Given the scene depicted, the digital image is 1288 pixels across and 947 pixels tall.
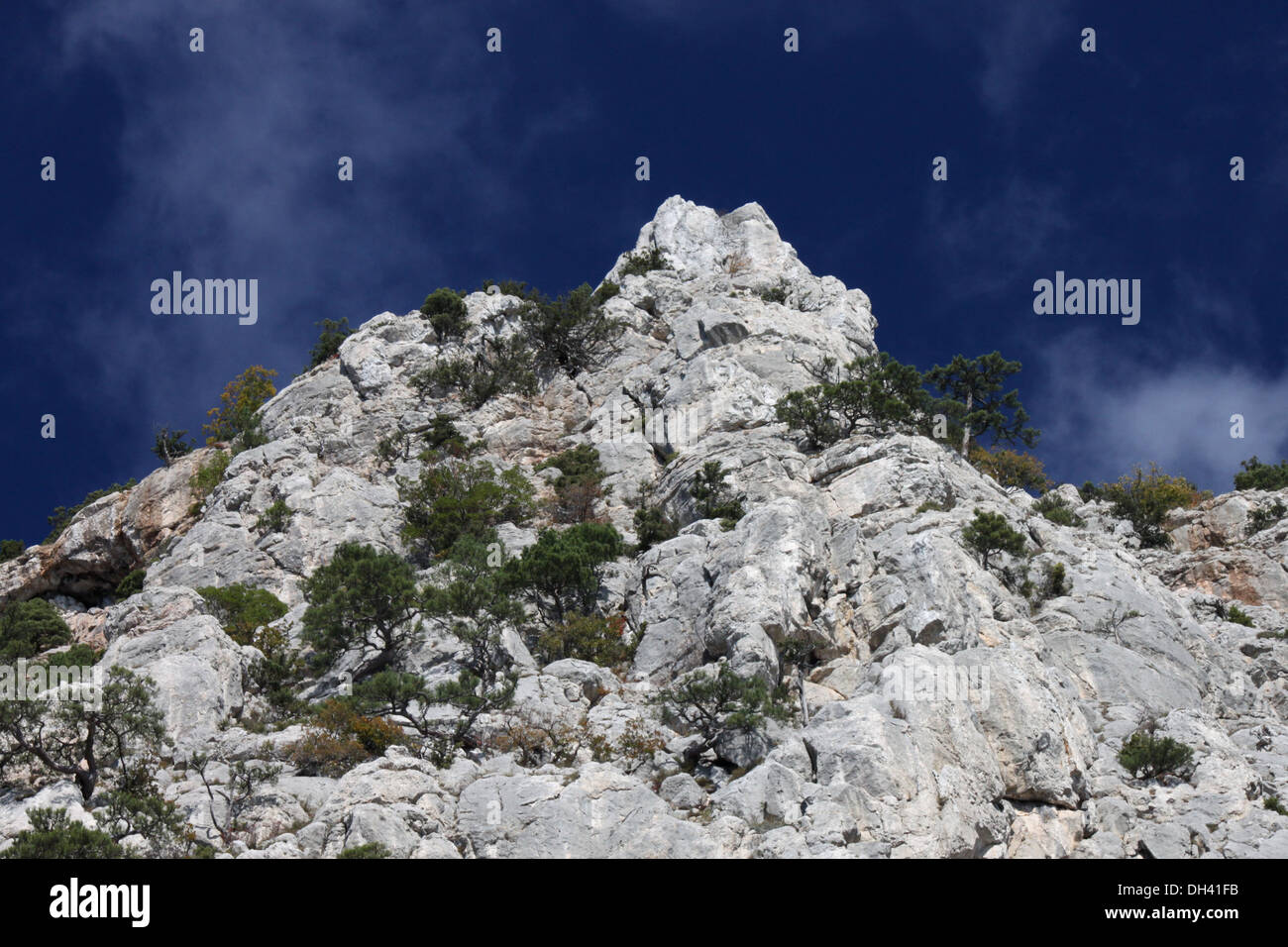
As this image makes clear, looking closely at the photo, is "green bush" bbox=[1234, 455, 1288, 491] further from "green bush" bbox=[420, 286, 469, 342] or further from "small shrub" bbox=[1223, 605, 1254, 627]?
"green bush" bbox=[420, 286, 469, 342]

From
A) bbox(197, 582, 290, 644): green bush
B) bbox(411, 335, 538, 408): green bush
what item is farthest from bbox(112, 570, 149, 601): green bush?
bbox(411, 335, 538, 408): green bush

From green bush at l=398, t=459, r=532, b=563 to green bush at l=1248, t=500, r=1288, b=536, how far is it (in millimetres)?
36440

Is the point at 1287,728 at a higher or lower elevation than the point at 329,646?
lower

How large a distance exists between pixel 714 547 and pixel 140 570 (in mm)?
31890

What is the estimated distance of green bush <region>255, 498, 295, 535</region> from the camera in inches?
1980

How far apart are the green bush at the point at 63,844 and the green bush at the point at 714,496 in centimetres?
2877

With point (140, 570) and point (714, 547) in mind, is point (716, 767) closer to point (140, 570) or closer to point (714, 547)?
point (714, 547)

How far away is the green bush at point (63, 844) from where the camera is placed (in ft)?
69.1

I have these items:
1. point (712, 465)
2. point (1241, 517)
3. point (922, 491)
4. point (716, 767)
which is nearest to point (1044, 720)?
point (716, 767)

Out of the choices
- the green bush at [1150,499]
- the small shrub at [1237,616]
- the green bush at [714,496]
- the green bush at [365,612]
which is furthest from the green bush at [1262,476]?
the green bush at [365,612]

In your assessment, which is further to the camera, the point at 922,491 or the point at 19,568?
the point at 19,568

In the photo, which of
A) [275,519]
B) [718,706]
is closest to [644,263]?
[275,519]

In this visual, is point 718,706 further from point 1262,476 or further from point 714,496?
point 1262,476
